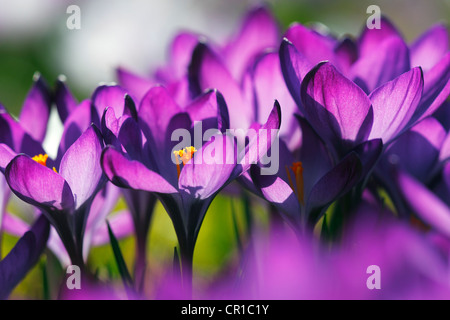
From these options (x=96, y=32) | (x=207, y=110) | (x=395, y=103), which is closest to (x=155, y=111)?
(x=207, y=110)

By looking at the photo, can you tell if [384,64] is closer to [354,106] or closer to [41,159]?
[354,106]

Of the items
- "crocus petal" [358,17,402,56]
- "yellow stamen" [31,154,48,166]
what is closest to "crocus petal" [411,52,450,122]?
"crocus petal" [358,17,402,56]

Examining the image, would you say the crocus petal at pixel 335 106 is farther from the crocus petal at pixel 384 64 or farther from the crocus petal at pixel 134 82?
the crocus petal at pixel 134 82

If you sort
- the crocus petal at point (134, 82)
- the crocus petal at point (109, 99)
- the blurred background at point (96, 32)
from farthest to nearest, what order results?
the blurred background at point (96, 32) → the crocus petal at point (134, 82) → the crocus petal at point (109, 99)

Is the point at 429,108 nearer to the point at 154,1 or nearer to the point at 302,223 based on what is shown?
the point at 302,223

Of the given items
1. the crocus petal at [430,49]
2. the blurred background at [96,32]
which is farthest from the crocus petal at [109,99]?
the blurred background at [96,32]
